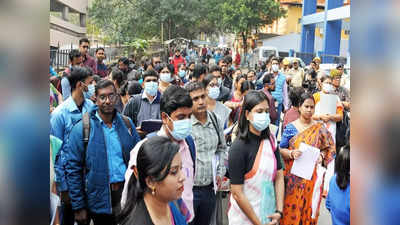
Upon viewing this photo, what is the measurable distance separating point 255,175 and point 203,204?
669mm

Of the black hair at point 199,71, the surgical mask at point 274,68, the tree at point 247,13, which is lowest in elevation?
the black hair at point 199,71

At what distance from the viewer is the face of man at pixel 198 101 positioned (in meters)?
3.69

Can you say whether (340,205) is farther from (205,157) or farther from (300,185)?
(205,157)

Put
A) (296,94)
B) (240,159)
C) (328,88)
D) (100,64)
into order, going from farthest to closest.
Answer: (100,64) → (328,88) → (296,94) → (240,159)

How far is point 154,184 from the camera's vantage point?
2004mm

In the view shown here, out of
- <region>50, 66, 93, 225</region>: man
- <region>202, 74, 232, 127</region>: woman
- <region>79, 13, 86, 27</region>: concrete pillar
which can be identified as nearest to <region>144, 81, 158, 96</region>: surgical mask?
<region>202, 74, 232, 127</region>: woman

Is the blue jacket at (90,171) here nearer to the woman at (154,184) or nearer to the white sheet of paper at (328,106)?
the woman at (154,184)

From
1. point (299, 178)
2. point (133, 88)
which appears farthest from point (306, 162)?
point (133, 88)

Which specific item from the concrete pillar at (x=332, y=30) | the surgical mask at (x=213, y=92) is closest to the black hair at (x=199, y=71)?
the surgical mask at (x=213, y=92)

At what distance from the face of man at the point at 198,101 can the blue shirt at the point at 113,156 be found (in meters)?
0.75

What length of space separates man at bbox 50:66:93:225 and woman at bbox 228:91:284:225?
1.27 m
